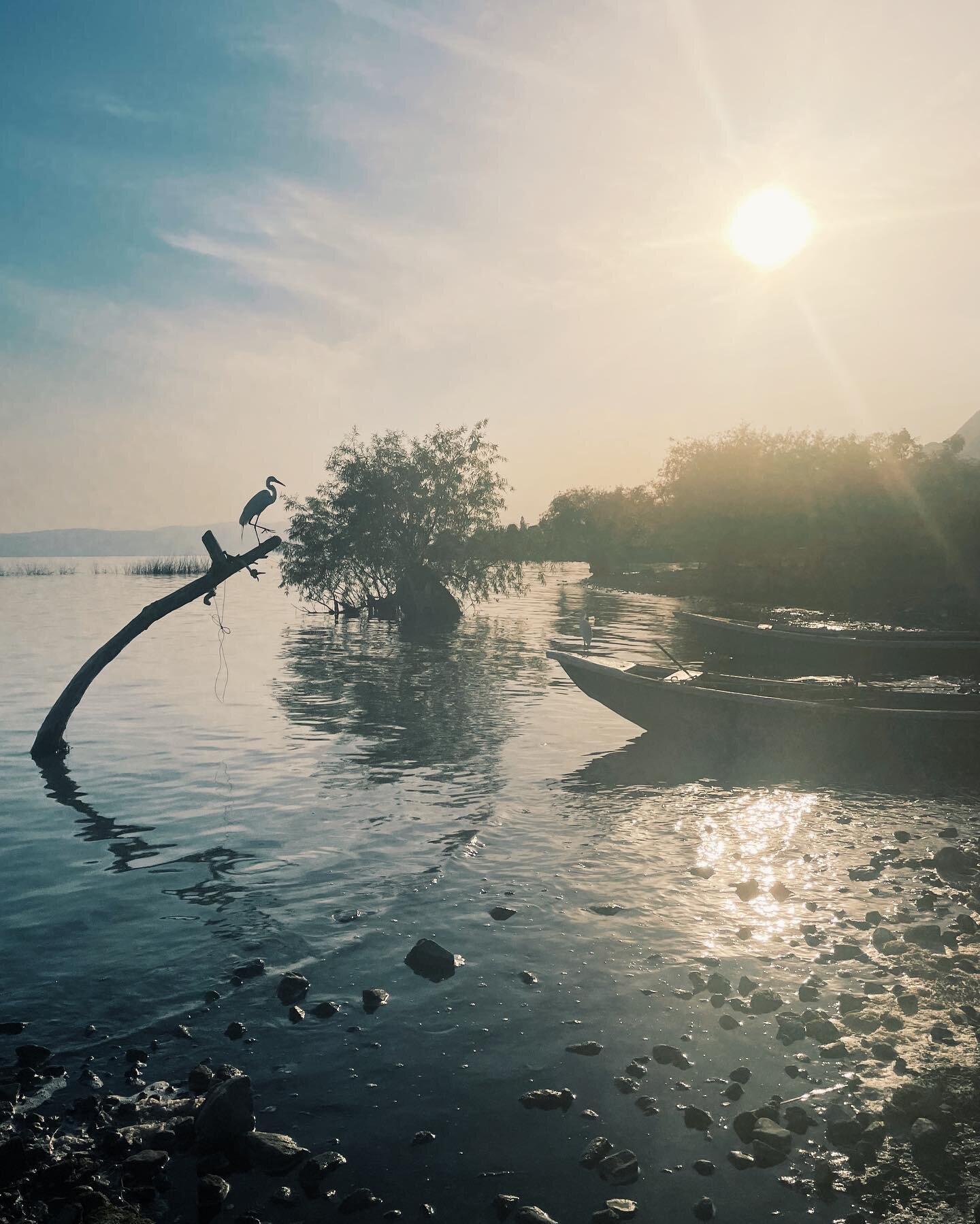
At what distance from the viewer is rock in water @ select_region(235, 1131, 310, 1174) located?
5.73m

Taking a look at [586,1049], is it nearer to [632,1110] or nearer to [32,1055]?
[632,1110]

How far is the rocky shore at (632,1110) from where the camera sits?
5.36m

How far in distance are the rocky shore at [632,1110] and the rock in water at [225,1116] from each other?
0.5 inches

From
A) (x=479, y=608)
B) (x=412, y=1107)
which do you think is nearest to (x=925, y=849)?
(x=412, y=1107)

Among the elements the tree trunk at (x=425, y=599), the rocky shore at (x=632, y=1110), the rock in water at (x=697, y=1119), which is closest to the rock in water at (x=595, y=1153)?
the rocky shore at (x=632, y=1110)

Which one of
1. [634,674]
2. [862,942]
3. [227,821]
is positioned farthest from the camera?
[634,674]

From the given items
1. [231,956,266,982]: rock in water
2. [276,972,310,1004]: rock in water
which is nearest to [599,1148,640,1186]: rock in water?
[276,972,310,1004]: rock in water

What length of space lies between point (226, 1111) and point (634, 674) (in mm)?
14991

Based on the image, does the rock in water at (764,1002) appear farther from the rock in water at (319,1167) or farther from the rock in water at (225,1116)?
the rock in water at (225,1116)

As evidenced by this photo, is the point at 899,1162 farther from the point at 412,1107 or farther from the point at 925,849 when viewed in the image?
the point at 925,849

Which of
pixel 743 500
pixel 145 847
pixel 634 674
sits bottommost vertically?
pixel 145 847

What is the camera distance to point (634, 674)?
19.9 metres

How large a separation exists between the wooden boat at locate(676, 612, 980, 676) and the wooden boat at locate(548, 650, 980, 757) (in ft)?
32.6

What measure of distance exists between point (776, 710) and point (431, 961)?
37.3ft
